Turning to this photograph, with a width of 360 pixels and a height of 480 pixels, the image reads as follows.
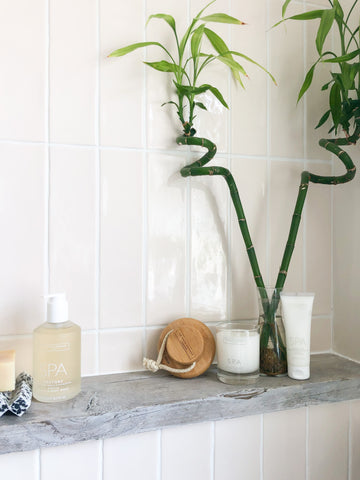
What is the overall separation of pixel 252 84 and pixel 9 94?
48 centimetres

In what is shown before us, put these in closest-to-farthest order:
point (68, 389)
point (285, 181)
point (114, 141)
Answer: point (68, 389) → point (114, 141) → point (285, 181)

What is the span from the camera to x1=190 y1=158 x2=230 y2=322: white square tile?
891 millimetres

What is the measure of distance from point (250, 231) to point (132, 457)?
0.48m

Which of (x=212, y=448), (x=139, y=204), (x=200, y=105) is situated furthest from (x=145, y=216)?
(x=212, y=448)

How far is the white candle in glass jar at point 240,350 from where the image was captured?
771 mm

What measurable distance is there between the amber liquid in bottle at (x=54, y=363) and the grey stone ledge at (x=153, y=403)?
2 centimetres

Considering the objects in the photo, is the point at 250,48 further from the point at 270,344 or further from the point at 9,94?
the point at 270,344

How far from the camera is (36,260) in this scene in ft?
2.58

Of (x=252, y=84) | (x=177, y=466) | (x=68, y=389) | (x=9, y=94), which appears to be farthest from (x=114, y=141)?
(x=177, y=466)

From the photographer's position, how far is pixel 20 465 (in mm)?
687

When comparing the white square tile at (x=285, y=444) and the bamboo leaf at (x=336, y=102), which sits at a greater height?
the bamboo leaf at (x=336, y=102)

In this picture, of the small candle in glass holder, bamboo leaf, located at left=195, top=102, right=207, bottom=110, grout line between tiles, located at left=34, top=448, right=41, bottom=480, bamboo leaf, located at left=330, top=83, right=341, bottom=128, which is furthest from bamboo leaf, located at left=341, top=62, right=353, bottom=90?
grout line between tiles, located at left=34, top=448, right=41, bottom=480

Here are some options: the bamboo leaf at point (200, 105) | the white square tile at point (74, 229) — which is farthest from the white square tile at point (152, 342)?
the bamboo leaf at point (200, 105)

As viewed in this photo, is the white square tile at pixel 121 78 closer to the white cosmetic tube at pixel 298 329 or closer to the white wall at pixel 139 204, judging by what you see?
the white wall at pixel 139 204
